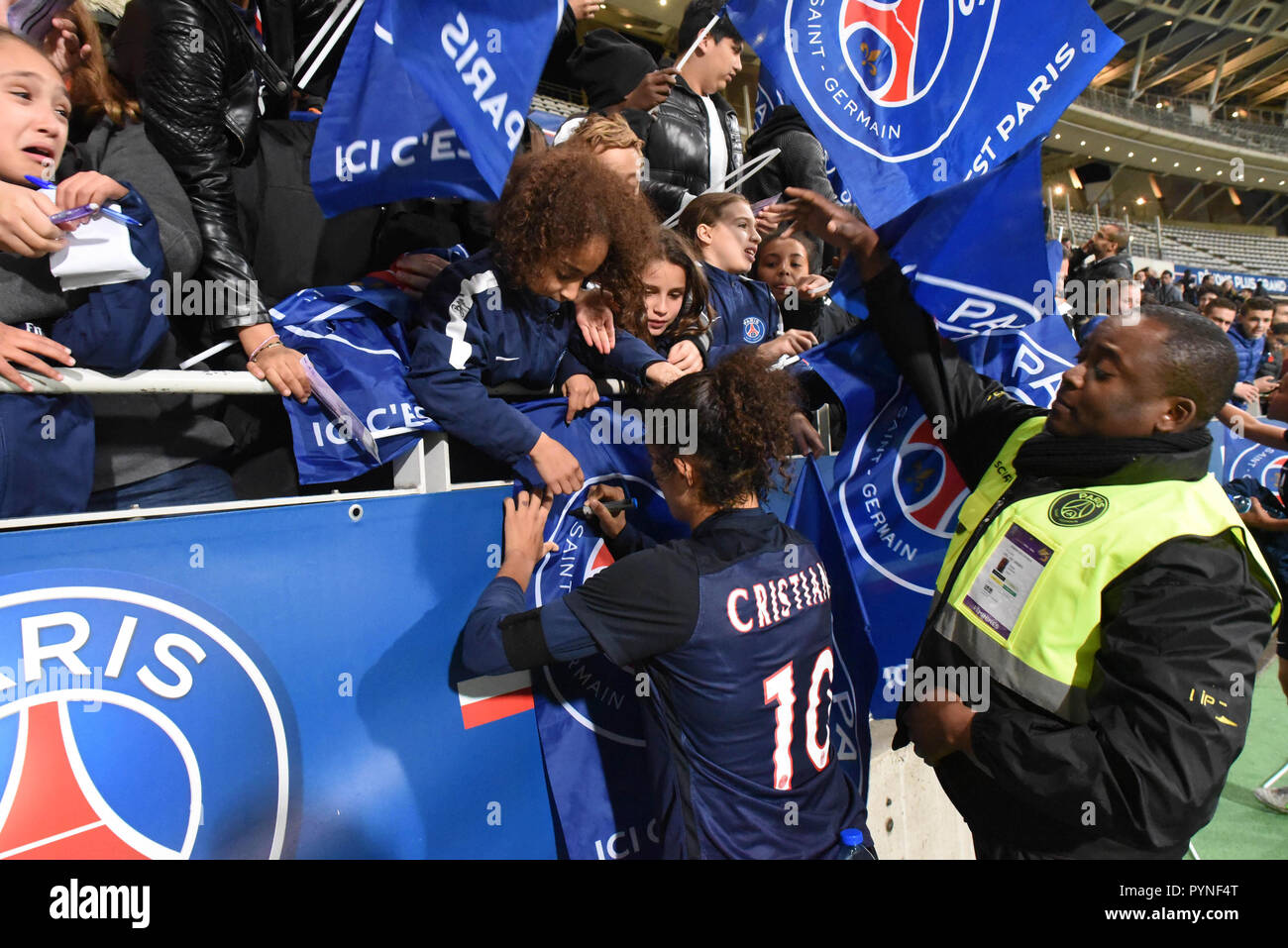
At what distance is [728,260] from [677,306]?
0.52 metres

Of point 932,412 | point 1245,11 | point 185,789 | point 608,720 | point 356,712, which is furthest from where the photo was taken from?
point 1245,11

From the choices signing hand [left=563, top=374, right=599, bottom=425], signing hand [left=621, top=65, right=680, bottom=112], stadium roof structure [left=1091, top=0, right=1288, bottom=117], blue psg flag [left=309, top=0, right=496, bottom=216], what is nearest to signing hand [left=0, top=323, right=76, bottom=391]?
blue psg flag [left=309, top=0, right=496, bottom=216]

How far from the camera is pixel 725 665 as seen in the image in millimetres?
1779

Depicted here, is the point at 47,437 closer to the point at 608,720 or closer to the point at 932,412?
the point at 608,720

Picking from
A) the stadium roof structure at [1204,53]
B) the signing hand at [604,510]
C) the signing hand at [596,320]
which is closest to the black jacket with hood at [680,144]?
the signing hand at [596,320]

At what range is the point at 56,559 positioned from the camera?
53.1 inches

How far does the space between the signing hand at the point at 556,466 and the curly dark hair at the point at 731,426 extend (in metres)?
0.21

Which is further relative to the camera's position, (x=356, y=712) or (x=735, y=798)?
(x=735, y=798)

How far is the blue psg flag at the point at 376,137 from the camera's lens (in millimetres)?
1624

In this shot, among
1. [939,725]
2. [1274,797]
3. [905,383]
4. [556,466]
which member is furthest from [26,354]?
[1274,797]

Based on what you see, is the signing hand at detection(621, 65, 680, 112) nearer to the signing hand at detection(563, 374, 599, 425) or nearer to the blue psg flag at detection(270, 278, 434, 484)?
the signing hand at detection(563, 374, 599, 425)

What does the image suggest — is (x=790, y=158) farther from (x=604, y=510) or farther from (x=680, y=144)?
(x=604, y=510)

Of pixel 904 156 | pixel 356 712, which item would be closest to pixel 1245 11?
pixel 904 156
